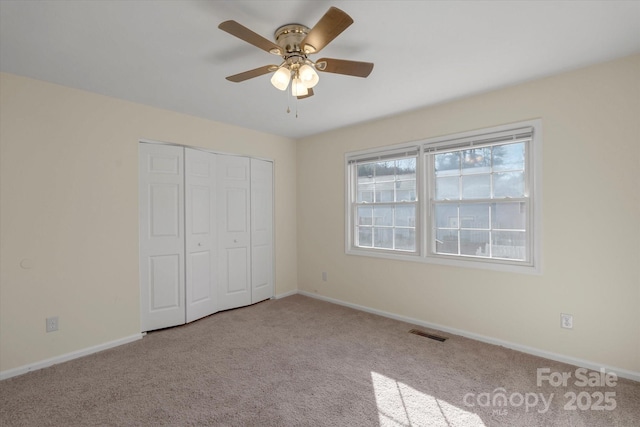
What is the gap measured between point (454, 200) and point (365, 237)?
1.29 meters

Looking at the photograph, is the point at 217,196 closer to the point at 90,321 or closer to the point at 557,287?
the point at 90,321

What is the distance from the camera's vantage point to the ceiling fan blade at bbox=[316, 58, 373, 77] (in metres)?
1.83

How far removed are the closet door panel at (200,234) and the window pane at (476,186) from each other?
299cm

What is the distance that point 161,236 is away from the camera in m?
3.39

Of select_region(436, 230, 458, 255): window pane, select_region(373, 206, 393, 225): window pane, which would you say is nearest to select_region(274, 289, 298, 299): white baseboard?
select_region(373, 206, 393, 225): window pane

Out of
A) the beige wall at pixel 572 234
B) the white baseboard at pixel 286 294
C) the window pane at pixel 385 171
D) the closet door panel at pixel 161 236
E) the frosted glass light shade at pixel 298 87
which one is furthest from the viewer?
the white baseboard at pixel 286 294

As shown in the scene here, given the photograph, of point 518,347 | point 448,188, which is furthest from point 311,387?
point 448,188

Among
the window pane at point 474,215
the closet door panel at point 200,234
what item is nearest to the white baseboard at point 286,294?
the closet door panel at point 200,234

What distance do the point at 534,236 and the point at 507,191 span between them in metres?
0.49

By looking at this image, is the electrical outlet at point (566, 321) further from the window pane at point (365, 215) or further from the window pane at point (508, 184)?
the window pane at point (365, 215)

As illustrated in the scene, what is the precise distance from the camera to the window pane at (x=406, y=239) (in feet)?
11.9

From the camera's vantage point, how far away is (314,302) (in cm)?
437

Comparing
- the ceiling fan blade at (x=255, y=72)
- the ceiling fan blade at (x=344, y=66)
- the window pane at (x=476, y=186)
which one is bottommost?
the window pane at (x=476, y=186)

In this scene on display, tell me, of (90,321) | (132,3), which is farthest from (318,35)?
(90,321)
